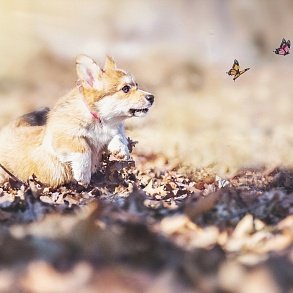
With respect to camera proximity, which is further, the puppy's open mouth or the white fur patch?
the puppy's open mouth

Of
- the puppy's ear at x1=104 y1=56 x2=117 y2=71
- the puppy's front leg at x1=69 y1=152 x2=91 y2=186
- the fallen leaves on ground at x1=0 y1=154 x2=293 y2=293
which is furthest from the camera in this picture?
the puppy's ear at x1=104 y1=56 x2=117 y2=71

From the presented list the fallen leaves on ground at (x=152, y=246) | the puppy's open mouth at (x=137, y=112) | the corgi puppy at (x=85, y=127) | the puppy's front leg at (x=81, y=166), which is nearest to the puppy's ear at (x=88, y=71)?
the corgi puppy at (x=85, y=127)

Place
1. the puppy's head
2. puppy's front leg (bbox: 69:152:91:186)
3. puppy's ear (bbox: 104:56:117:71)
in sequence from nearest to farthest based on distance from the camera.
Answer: puppy's front leg (bbox: 69:152:91:186), the puppy's head, puppy's ear (bbox: 104:56:117:71)

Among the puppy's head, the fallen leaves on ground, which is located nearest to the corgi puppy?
the puppy's head

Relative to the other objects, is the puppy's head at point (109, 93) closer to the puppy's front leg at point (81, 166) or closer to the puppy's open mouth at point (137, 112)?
the puppy's open mouth at point (137, 112)

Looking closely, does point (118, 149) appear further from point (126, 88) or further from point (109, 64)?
point (109, 64)

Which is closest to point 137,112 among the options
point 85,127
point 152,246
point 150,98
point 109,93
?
point 150,98

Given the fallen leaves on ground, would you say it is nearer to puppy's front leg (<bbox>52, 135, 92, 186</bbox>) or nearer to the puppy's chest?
puppy's front leg (<bbox>52, 135, 92, 186</bbox>)

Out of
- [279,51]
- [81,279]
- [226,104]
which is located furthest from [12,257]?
[226,104]
